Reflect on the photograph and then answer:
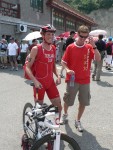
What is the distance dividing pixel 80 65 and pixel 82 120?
1.46 meters

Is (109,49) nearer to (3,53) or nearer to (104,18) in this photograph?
(3,53)

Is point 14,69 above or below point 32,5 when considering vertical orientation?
below

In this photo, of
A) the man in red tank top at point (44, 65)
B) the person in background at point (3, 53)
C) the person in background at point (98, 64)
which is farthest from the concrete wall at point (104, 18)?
the man in red tank top at point (44, 65)

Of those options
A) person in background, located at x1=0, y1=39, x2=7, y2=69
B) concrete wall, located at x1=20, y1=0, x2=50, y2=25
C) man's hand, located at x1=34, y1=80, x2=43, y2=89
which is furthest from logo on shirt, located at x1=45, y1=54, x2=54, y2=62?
concrete wall, located at x1=20, y1=0, x2=50, y2=25

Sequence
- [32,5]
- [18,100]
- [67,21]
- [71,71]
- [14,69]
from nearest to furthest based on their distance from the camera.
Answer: [71,71]
[18,100]
[14,69]
[32,5]
[67,21]

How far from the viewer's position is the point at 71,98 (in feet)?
17.8

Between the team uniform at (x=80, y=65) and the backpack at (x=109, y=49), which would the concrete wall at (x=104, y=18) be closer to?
the backpack at (x=109, y=49)

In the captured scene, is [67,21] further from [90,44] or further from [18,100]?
[90,44]

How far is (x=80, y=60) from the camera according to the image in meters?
5.18

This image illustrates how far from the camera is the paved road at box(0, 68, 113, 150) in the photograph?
4.91 meters

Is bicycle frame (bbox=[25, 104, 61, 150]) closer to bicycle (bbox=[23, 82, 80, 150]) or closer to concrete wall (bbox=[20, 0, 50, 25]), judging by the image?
bicycle (bbox=[23, 82, 80, 150])

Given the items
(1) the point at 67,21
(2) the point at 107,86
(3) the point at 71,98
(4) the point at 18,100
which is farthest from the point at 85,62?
(1) the point at 67,21

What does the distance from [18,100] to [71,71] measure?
11.1ft

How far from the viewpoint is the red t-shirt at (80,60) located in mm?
5168
